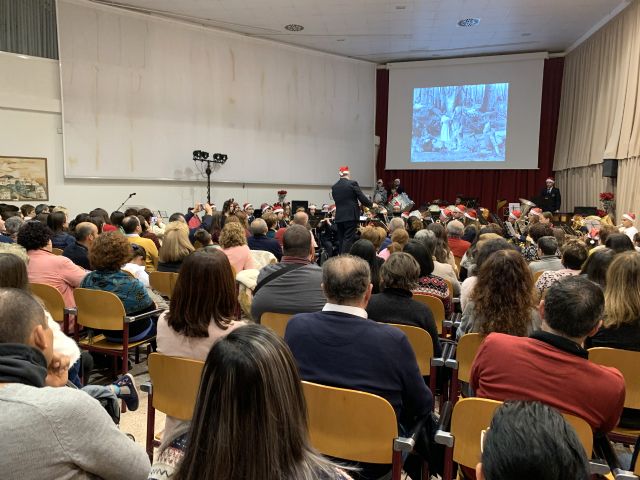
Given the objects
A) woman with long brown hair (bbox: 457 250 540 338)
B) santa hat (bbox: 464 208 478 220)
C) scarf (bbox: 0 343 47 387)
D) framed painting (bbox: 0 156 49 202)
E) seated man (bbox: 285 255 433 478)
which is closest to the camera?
scarf (bbox: 0 343 47 387)

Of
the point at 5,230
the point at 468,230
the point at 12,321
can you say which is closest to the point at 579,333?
the point at 12,321

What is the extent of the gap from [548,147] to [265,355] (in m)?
14.7

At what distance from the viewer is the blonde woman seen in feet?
14.2

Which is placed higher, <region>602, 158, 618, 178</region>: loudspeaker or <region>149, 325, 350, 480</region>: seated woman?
<region>602, 158, 618, 178</region>: loudspeaker

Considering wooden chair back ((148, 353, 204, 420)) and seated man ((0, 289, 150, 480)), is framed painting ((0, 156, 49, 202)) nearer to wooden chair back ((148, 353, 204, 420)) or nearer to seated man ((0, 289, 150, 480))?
wooden chair back ((148, 353, 204, 420))

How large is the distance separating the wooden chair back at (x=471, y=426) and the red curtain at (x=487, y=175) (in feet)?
44.4

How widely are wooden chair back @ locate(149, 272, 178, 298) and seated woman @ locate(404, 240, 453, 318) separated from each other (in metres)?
1.98

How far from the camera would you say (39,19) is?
970 cm

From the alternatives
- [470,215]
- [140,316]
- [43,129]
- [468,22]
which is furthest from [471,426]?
[468,22]

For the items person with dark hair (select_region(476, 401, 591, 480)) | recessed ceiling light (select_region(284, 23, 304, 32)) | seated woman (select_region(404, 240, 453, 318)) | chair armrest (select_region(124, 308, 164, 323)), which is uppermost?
recessed ceiling light (select_region(284, 23, 304, 32))

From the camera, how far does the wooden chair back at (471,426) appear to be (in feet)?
5.41

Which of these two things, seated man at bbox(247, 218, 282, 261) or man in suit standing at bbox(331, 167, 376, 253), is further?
man in suit standing at bbox(331, 167, 376, 253)

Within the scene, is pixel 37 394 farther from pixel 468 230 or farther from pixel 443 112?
pixel 443 112

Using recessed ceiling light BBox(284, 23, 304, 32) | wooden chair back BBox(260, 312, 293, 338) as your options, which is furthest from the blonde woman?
recessed ceiling light BBox(284, 23, 304, 32)
